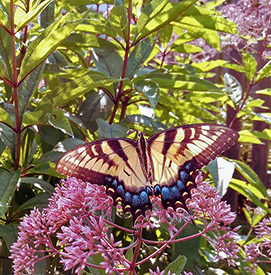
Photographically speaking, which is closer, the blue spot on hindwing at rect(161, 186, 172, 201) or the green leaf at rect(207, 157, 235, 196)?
the blue spot on hindwing at rect(161, 186, 172, 201)

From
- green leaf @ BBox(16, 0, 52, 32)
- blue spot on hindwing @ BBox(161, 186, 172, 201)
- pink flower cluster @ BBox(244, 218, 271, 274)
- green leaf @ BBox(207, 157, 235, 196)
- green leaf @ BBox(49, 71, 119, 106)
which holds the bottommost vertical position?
pink flower cluster @ BBox(244, 218, 271, 274)

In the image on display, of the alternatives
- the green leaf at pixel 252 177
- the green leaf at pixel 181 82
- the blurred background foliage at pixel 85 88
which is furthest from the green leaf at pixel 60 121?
the green leaf at pixel 252 177

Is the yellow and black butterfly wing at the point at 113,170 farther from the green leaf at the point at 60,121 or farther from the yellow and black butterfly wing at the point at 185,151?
the green leaf at the point at 60,121

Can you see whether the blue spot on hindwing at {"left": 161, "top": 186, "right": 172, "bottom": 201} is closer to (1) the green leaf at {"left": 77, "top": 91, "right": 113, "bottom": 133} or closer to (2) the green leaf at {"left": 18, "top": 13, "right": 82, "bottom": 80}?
(2) the green leaf at {"left": 18, "top": 13, "right": 82, "bottom": 80}

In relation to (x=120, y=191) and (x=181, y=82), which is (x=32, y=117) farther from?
(x=181, y=82)

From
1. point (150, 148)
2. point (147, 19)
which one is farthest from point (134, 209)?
point (147, 19)

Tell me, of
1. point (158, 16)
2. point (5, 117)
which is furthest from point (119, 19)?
point (5, 117)

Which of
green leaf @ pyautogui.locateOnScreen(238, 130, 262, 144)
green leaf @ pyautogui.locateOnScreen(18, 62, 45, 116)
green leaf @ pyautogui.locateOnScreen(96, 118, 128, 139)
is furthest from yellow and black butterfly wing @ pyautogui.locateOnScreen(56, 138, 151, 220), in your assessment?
green leaf @ pyautogui.locateOnScreen(238, 130, 262, 144)
